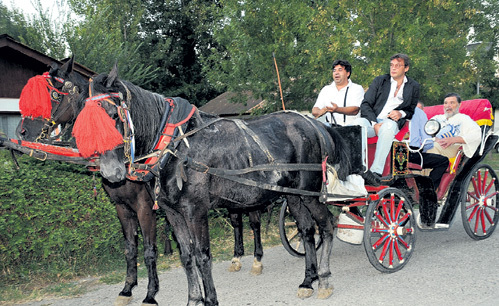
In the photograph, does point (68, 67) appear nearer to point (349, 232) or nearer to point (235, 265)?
point (235, 265)

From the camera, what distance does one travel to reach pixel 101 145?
11.1ft

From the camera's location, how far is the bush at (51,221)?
5.19 m

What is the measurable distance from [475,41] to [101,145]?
19.6m

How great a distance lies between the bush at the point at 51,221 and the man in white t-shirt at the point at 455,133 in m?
4.87

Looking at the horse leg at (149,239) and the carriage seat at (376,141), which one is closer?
the horse leg at (149,239)

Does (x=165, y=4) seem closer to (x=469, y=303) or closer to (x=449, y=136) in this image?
(x=449, y=136)

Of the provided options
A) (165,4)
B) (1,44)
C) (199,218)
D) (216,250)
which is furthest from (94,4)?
(199,218)

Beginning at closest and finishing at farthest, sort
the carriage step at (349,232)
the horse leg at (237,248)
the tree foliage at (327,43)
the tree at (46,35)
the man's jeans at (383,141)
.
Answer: the man's jeans at (383,141) → the carriage step at (349,232) → the horse leg at (237,248) → the tree foliage at (327,43) → the tree at (46,35)

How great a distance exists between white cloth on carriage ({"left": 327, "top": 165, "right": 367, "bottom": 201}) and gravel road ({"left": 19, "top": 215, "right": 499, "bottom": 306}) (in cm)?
103

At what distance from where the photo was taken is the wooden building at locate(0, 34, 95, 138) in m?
11.5

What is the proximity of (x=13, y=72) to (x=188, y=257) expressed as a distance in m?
10.2

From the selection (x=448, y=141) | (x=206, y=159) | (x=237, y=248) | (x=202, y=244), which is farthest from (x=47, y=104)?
(x=448, y=141)

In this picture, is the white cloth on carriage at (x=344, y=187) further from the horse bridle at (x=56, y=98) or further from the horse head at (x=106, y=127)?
the horse bridle at (x=56, y=98)

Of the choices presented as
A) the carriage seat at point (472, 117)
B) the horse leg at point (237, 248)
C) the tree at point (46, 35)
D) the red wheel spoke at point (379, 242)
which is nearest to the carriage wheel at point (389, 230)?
the red wheel spoke at point (379, 242)
